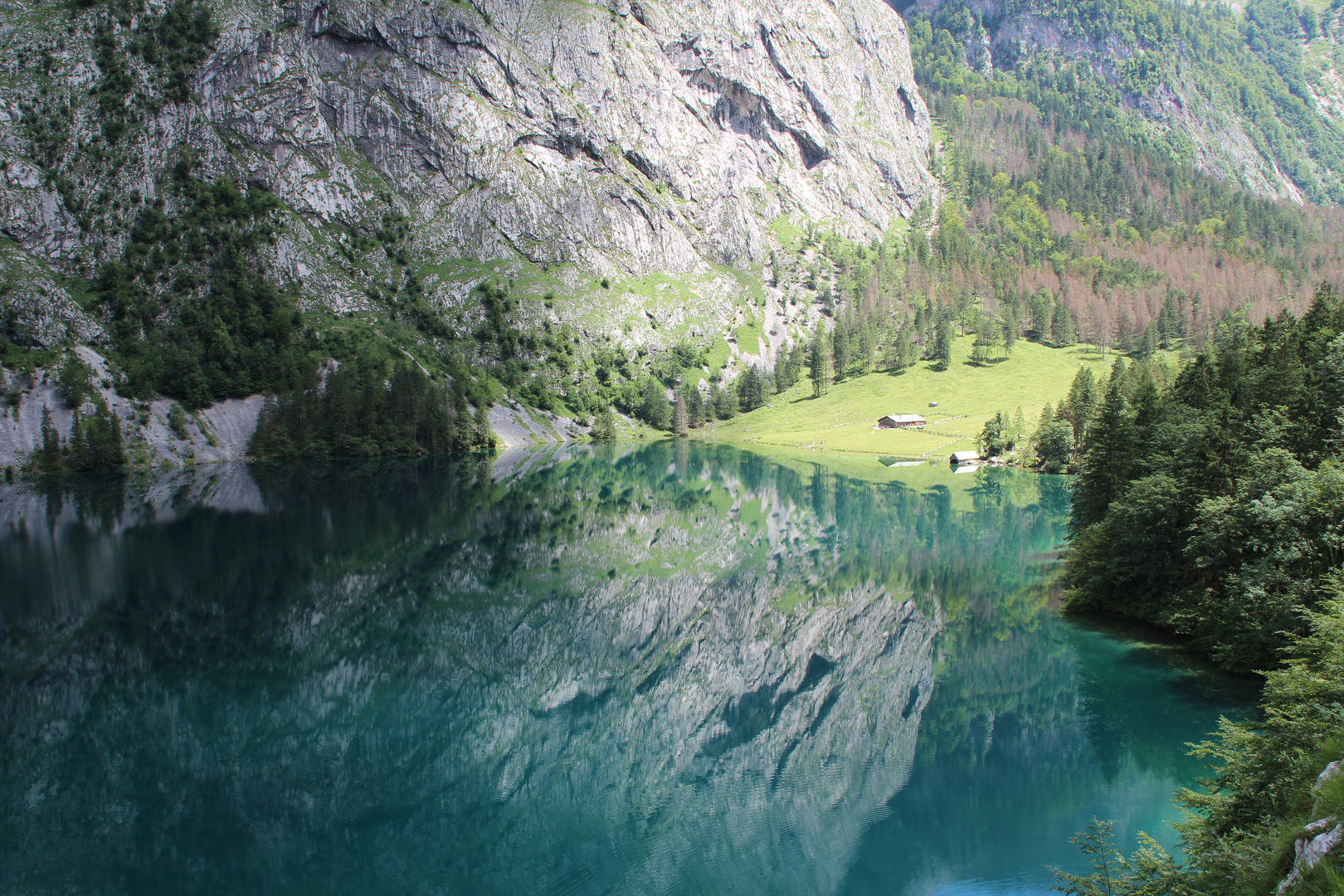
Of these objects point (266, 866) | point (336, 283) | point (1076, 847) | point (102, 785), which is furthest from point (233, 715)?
point (336, 283)

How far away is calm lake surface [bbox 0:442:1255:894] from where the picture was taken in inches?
793

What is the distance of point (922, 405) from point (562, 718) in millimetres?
157164

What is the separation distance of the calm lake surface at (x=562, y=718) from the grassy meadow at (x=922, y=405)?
89.0m

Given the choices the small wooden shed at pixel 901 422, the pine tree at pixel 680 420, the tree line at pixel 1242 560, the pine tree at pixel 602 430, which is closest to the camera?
the tree line at pixel 1242 560

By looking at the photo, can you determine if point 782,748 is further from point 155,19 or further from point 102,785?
point 155,19

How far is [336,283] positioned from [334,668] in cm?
16755

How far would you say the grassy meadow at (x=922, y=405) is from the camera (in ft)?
484

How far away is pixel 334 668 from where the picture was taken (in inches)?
1302

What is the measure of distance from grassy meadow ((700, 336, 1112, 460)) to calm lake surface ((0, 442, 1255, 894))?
89025 millimetres

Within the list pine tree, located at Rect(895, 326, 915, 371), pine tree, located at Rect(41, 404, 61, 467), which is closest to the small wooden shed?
pine tree, located at Rect(895, 326, 915, 371)

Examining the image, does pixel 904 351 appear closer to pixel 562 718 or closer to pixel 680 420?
pixel 680 420

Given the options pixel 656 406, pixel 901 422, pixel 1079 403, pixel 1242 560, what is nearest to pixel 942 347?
pixel 901 422

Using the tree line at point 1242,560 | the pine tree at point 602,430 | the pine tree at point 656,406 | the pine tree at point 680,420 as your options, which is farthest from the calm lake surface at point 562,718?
the pine tree at point 656,406

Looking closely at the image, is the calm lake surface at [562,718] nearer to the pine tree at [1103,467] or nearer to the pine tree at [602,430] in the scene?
the pine tree at [1103,467]
